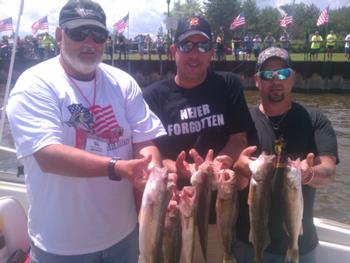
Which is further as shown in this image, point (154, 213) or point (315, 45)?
point (315, 45)

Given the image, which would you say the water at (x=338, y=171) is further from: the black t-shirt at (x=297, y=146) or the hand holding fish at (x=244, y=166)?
the hand holding fish at (x=244, y=166)

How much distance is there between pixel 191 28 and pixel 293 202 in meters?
1.53

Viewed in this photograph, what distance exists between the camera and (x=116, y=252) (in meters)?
3.29

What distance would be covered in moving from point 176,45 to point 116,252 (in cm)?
165

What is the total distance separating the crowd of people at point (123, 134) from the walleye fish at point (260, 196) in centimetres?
14

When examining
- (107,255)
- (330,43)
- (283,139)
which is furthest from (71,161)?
(330,43)

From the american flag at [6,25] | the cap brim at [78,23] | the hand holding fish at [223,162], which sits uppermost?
the american flag at [6,25]

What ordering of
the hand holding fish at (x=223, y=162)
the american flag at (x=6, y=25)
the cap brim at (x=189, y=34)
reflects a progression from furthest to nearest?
the american flag at (x=6, y=25)
the cap brim at (x=189, y=34)
the hand holding fish at (x=223, y=162)

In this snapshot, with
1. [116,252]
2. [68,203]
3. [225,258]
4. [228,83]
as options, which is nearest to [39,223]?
[68,203]

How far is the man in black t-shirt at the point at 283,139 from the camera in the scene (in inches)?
145

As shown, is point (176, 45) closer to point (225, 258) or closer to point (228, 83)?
point (228, 83)

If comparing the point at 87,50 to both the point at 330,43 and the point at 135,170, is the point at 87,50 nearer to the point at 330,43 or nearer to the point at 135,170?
the point at 135,170

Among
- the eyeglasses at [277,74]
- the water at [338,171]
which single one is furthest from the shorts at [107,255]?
the water at [338,171]

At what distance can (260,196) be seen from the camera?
9.77ft
